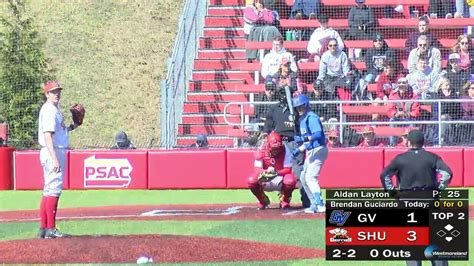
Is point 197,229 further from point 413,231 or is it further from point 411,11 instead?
point 411,11

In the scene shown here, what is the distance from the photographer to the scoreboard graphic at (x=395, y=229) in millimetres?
10156

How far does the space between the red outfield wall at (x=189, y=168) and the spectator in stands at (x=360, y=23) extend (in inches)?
156

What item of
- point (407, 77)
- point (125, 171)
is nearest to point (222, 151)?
point (125, 171)

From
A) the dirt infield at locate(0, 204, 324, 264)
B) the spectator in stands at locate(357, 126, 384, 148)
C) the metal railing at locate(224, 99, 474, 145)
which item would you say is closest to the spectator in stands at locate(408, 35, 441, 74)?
the metal railing at locate(224, 99, 474, 145)

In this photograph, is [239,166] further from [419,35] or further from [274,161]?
[419,35]

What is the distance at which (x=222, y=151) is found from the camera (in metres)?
22.3

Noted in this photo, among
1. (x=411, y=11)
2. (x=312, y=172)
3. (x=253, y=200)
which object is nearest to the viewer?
(x=312, y=172)

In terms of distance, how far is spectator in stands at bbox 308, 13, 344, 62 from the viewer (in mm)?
24594

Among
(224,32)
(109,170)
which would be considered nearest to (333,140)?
(109,170)

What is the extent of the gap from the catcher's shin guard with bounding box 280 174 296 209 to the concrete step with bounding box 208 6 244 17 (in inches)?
424

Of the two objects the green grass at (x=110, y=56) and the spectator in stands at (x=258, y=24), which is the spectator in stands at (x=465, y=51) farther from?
the green grass at (x=110, y=56)

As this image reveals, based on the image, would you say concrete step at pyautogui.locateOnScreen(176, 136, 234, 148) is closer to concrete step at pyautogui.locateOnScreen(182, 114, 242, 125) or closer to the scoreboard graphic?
concrete step at pyautogui.locateOnScreen(182, 114, 242, 125)

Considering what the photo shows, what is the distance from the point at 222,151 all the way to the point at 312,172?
5.18 meters

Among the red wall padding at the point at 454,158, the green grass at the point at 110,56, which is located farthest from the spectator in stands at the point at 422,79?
the green grass at the point at 110,56
